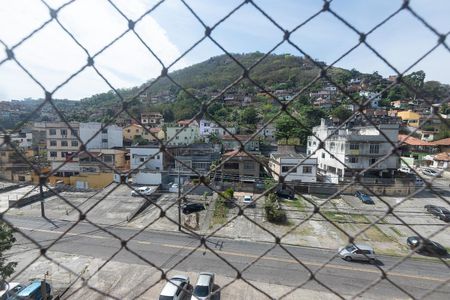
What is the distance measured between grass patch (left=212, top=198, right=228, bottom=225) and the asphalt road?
111 centimetres

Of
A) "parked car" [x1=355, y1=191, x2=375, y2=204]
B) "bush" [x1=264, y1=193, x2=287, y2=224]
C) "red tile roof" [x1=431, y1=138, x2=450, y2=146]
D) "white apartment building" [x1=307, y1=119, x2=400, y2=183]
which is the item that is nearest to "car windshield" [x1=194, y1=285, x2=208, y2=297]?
"bush" [x1=264, y1=193, x2=287, y2=224]

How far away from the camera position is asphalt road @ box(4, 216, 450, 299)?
4.60m

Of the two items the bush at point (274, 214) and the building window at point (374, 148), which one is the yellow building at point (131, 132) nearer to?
the bush at point (274, 214)

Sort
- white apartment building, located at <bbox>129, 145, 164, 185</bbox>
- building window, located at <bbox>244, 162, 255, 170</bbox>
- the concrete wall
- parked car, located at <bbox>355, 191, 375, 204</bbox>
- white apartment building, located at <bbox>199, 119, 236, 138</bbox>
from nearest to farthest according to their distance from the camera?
parked car, located at <bbox>355, 191, 375, 204</bbox> < white apartment building, located at <bbox>129, 145, 164, 185</bbox> < building window, located at <bbox>244, 162, 255, 170</bbox> < the concrete wall < white apartment building, located at <bbox>199, 119, 236, 138</bbox>

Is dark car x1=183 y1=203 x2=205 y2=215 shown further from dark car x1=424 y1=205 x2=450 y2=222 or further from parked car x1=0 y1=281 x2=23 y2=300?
dark car x1=424 y1=205 x2=450 y2=222

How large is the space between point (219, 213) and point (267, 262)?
114 inches

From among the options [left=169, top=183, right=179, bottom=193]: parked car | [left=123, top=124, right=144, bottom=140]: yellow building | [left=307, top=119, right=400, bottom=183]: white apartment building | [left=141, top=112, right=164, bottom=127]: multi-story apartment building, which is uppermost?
[left=141, top=112, right=164, bottom=127]: multi-story apartment building

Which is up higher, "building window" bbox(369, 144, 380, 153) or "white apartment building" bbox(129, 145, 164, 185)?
"building window" bbox(369, 144, 380, 153)

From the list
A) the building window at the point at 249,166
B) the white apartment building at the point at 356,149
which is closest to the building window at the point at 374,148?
the white apartment building at the point at 356,149

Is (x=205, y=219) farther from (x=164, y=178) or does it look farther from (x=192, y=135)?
(x=192, y=135)

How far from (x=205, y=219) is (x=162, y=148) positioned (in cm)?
706

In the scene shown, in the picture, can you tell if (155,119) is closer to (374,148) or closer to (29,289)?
(374,148)

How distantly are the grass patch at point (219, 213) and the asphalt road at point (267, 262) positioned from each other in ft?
3.63

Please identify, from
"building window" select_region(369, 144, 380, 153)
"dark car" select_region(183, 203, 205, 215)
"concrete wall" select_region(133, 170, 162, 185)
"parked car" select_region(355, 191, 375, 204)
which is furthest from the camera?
"concrete wall" select_region(133, 170, 162, 185)
